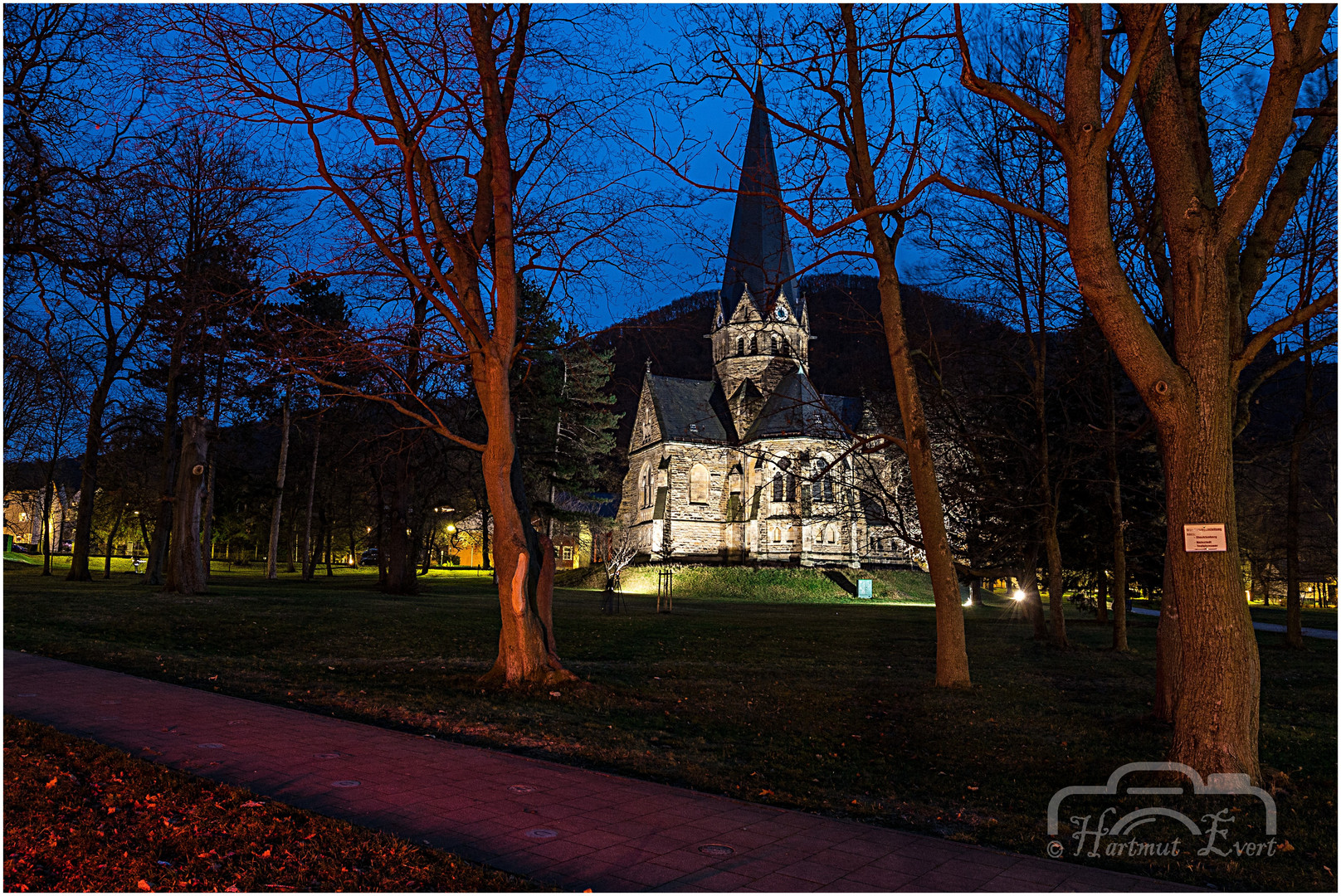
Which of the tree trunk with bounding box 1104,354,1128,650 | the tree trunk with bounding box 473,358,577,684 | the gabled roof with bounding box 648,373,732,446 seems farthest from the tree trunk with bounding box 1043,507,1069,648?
the gabled roof with bounding box 648,373,732,446

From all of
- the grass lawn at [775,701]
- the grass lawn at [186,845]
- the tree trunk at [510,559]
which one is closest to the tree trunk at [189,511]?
the grass lawn at [775,701]

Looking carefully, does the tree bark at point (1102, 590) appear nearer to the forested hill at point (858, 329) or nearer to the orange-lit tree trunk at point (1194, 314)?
the forested hill at point (858, 329)

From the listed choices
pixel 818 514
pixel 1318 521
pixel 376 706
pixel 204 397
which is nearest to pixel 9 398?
pixel 204 397

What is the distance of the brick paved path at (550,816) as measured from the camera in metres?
4.82

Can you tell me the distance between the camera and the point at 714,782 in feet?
23.4

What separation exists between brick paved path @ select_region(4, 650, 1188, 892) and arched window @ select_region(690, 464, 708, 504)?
5268cm

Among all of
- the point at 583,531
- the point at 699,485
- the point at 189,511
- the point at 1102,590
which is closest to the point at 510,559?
the point at 189,511

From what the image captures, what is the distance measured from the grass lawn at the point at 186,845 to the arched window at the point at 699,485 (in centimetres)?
5522

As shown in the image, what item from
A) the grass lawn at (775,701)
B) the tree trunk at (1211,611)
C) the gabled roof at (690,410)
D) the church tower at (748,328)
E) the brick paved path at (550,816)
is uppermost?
the church tower at (748,328)

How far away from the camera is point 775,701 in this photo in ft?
38.1

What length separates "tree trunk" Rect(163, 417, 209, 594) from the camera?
2292 centimetres

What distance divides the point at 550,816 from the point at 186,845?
77.9 inches

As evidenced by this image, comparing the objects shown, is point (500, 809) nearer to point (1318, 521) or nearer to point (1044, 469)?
point (1044, 469)

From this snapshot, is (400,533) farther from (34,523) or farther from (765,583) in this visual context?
(34,523)
